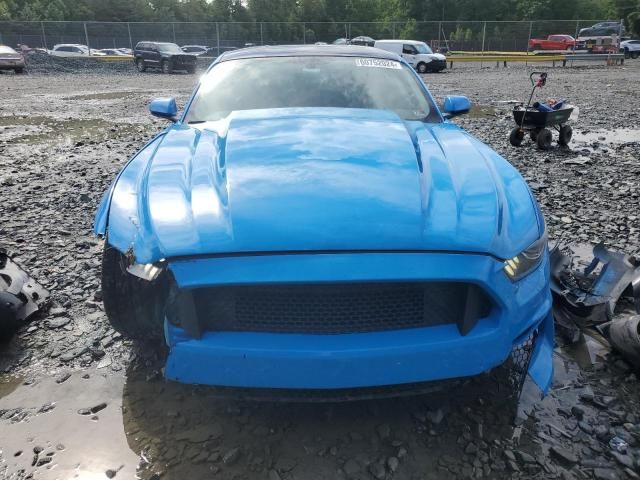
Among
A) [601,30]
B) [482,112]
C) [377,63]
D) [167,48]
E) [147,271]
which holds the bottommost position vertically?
[482,112]

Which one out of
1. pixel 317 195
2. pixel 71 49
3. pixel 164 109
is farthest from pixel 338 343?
pixel 71 49

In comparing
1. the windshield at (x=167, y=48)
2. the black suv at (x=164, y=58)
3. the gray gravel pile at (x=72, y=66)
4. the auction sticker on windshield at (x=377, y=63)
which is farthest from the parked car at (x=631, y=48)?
the auction sticker on windshield at (x=377, y=63)

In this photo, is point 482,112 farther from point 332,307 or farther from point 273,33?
A: point 273,33

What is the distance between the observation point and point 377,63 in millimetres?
3646

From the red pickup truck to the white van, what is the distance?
506 inches

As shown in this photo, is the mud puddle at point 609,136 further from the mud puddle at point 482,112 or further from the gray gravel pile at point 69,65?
the gray gravel pile at point 69,65

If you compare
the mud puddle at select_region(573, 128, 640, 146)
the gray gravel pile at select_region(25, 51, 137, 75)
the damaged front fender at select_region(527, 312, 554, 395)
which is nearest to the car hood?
the damaged front fender at select_region(527, 312, 554, 395)

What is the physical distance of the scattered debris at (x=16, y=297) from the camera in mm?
2539

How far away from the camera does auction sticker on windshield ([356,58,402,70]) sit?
361cm

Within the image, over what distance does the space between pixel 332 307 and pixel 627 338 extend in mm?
1574

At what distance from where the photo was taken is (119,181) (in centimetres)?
235

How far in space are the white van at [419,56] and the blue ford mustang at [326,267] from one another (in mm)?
25112

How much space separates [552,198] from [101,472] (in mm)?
4616

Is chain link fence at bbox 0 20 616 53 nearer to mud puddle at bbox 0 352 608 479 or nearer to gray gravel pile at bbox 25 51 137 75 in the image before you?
gray gravel pile at bbox 25 51 137 75
